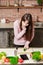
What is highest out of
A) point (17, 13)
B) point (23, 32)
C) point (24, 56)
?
point (17, 13)

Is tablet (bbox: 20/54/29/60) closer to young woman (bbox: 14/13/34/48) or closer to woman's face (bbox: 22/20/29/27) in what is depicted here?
young woman (bbox: 14/13/34/48)

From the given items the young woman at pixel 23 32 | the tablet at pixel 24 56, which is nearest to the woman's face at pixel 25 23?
the young woman at pixel 23 32

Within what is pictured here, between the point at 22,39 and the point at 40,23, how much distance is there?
1.16 m

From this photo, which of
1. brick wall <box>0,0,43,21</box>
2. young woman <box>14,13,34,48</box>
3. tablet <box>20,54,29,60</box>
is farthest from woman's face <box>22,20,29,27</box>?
brick wall <box>0,0,43,21</box>

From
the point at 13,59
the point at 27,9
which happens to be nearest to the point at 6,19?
the point at 27,9

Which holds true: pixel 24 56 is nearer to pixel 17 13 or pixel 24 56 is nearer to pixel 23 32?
pixel 23 32

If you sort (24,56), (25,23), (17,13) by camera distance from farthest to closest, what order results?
(17,13) < (25,23) < (24,56)

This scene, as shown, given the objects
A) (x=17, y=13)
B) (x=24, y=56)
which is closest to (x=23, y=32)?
(x=24, y=56)

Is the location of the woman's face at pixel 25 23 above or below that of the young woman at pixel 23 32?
above

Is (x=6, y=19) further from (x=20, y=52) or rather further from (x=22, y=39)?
(x=20, y=52)

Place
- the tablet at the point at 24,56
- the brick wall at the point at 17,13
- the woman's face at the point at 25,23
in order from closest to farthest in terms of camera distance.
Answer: the tablet at the point at 24,56 < the woman's face at the point at 25,23 < the brick wall at the point at 17,13

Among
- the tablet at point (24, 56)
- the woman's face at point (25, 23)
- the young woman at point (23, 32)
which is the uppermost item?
the woman's face at point (25, 23)

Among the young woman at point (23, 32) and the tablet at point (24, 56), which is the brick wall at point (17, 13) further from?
the tablet at point (24, 56)

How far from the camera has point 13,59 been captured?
86.4 inches
